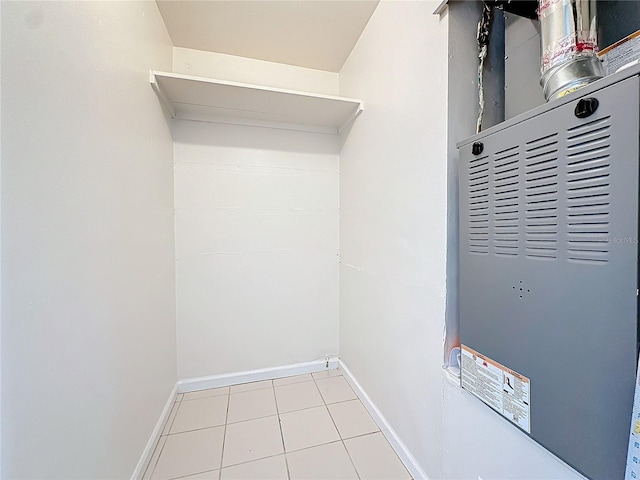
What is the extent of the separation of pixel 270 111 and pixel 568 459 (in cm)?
240

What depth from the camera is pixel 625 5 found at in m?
0.78

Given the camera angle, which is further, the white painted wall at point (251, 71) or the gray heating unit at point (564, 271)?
the white painted wall at point (251, 71)

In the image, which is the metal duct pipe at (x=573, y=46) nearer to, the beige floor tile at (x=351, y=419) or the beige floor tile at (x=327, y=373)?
the beige floor tile at (x=351, y=419)

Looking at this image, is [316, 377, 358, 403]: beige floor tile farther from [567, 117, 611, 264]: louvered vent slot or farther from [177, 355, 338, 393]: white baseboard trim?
[567, 117, 611, 264]: louvered vent slot

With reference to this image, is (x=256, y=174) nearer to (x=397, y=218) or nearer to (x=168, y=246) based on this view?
(x=168, y=246)

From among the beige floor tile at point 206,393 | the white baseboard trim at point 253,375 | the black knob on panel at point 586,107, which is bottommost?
the beige floor tile at point 206,393

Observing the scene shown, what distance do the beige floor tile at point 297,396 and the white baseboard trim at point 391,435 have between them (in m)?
0.30

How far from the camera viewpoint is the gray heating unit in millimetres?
553

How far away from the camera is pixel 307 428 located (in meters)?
1.75

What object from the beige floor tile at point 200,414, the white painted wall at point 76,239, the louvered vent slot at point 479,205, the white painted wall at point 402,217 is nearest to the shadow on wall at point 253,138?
the white painted wall at point 402,217

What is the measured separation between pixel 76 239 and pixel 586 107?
1.53m

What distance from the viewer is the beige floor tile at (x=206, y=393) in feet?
6.96

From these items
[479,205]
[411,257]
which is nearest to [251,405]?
[411,257]

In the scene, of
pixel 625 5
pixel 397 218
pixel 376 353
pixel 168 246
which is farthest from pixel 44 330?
pixel 625 5
